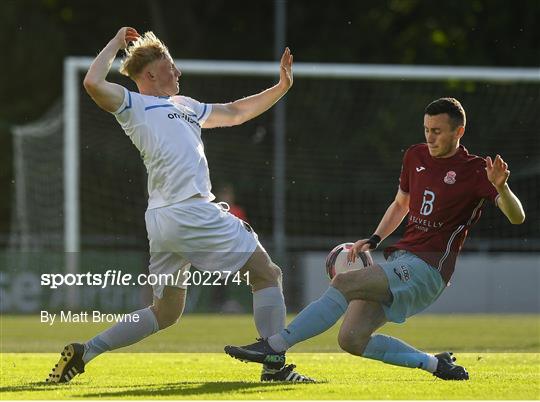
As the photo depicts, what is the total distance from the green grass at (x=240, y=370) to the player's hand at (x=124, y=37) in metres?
1.99

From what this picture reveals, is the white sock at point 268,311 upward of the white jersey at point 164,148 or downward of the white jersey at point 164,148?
downward

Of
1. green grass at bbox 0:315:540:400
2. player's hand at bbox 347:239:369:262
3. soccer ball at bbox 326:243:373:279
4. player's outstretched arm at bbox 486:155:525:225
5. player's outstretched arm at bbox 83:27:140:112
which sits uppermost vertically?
player's outstretched arm at bbox 83:27:140:112

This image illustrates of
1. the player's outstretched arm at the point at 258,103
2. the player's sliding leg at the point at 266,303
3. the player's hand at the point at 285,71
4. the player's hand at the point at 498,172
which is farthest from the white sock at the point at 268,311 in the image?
the player's hand at the point at 498,172

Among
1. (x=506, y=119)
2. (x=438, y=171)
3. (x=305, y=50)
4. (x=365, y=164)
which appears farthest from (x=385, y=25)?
(x=438, y=171)

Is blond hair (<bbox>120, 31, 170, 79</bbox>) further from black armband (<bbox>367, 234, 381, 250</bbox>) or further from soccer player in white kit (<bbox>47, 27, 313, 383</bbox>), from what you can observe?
black armband (<bbox>367, 234, 381, 250</bbox>)

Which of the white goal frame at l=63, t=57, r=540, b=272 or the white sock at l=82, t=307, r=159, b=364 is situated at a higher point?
the white goal frame at l=63, t=57, r=540, b=272

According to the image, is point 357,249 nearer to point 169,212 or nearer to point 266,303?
point 266,303

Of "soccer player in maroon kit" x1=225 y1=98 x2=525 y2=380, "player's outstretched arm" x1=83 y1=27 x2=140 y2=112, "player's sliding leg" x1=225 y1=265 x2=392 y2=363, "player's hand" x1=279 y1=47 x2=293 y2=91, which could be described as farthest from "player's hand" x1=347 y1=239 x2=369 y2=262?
"player's outstretched arm" x1=83 y1=27 x2=140 y2=112

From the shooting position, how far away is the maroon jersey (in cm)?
706

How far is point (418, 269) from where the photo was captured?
275 inches

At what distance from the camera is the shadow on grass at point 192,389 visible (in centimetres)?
648

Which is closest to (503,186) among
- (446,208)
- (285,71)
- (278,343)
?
(446,208)

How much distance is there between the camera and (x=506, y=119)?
67.8ft

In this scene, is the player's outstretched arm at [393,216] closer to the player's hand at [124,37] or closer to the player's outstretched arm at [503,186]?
the player's outstretched arm at [503,186]
